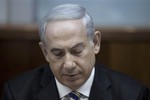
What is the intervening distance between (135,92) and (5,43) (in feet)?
4.85

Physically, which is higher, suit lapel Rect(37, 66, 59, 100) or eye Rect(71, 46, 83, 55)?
eye Rect(71, 46, 83, 55)

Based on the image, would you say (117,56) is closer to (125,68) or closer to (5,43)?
(125,68)

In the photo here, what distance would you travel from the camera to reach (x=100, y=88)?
85.4 inches

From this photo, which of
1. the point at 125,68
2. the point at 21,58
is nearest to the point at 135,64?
the point at 125,68

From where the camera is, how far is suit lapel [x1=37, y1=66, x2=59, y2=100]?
2170mm

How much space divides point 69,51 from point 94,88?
34 centimetres

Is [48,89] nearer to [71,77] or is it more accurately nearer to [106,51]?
[71,77]

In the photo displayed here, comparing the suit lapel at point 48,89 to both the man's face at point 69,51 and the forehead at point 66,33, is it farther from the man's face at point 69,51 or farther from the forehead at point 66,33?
the forehead at point 66,33

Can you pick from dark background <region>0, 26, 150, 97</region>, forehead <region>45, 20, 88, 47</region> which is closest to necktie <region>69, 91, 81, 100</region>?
forehead <region>45, 20, 88, 47</region>

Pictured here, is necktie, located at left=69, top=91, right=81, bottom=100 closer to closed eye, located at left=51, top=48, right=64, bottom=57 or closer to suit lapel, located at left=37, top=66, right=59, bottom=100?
suit lapel, located at left=37, top=66, right=59, bottom=100

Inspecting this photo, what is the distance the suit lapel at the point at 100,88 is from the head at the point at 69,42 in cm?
16

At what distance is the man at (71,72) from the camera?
1.93 m

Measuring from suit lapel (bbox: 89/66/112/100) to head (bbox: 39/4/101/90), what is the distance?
0.16 meters

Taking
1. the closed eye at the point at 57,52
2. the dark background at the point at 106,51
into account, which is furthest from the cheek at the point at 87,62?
the dark background at the point at 106,51
